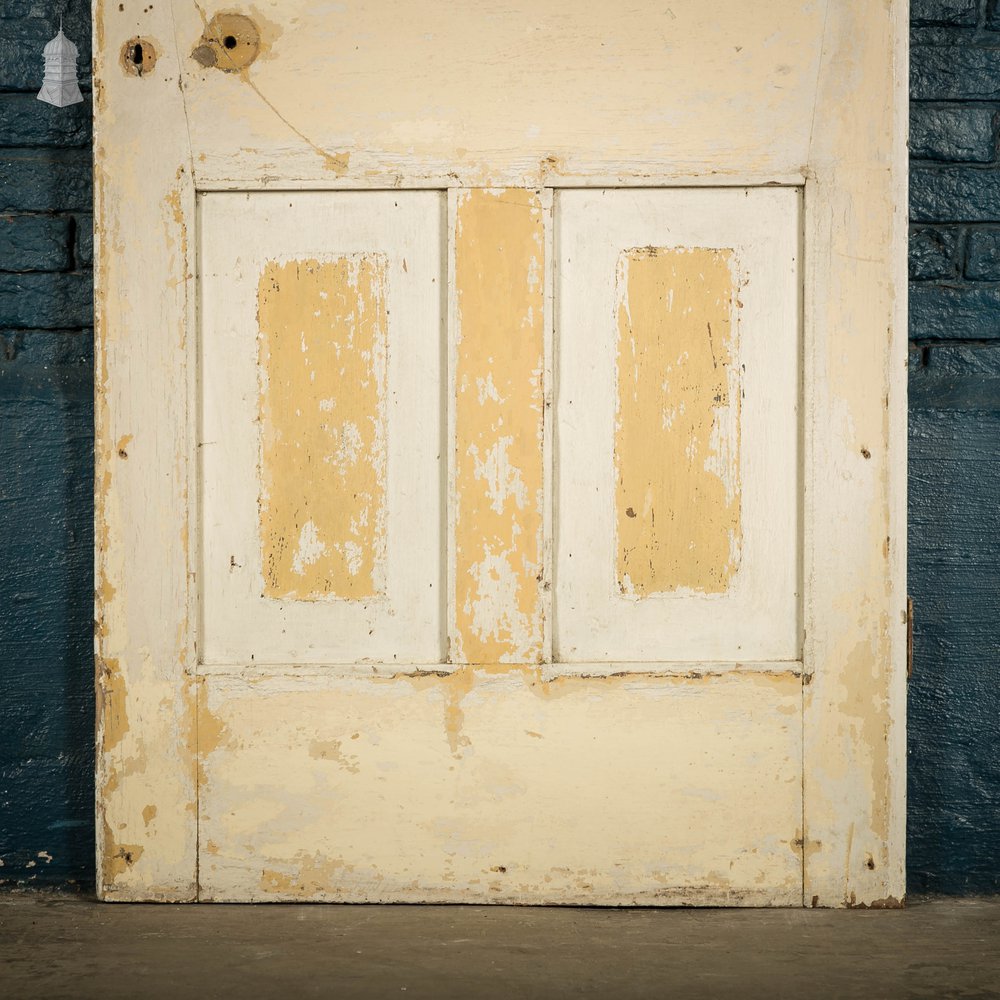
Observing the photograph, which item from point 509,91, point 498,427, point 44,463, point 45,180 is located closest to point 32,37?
point 45,180

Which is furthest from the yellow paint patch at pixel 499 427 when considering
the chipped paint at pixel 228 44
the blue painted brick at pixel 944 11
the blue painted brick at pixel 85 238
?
the blue painted brick at pixel 944 11

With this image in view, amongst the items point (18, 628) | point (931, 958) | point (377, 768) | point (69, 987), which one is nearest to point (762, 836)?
point (931, 958)

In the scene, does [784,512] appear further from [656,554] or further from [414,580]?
[414,580]

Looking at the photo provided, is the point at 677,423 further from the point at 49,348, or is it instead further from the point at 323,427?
the point at 49,348

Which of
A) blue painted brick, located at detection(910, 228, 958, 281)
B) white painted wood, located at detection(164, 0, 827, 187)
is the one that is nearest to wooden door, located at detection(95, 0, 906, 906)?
white painted wood, located at detection(164, 0, 827, 187)

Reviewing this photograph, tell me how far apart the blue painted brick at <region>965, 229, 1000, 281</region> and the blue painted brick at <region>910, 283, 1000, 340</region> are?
1.3 inches

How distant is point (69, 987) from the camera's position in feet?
6.22

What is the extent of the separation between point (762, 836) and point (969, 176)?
1456 mm

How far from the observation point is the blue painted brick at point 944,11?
7.50 ft

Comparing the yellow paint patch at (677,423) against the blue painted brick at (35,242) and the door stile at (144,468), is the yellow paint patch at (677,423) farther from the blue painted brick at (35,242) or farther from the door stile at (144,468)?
the blue painted brick at (35,242)

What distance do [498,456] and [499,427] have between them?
6cm

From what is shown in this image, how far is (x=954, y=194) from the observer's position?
2307 millimetres

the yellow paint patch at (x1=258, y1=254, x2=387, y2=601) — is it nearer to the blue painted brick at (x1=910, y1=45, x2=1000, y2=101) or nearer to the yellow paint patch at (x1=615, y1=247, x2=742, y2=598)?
the yellow paint patch at (x1=615, y1=247, x2=742, y2=598)

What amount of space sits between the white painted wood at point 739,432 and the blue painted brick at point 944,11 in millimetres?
521
